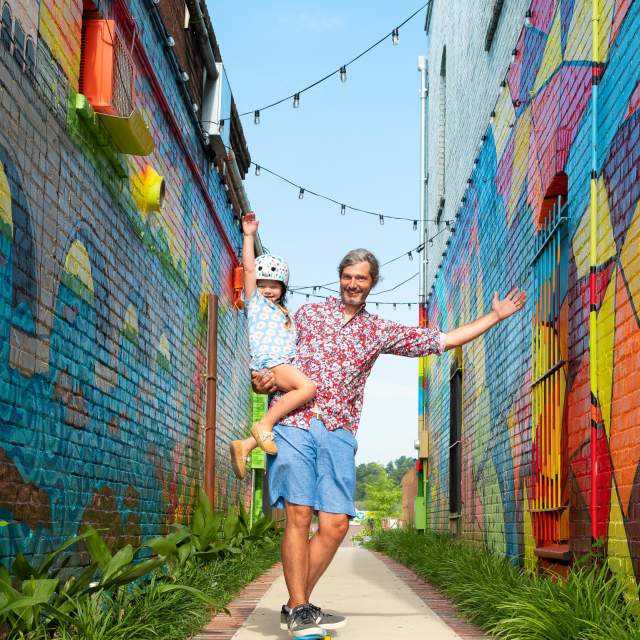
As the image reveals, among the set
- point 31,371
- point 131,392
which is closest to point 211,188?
point 131,392

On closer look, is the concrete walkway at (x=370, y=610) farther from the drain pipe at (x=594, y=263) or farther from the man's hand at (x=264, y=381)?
the man's hand at (x=264, y=381)

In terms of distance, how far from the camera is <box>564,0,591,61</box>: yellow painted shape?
5.56 meters

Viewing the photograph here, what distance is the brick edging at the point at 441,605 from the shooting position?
5027 millimetres

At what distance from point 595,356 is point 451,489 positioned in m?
8.01

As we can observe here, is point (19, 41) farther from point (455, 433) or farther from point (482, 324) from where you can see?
point (455, 433)

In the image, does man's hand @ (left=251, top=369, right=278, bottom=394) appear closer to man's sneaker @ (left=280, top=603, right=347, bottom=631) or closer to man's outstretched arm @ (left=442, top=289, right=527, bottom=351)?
man's outstretched arm @ (left=442, top=289, right=527, bottom=351)

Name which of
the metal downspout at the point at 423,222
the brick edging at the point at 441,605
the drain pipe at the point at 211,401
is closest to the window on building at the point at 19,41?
the brick edging at the point at 441,605

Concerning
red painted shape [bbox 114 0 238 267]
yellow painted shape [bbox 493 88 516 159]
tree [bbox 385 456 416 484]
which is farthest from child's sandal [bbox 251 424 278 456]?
tree [bbox 385 456 416 484]

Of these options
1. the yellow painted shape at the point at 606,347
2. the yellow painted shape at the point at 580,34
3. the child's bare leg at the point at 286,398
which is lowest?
the child's bare leg at the point at 286,398

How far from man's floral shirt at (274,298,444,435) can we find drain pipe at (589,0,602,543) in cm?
88

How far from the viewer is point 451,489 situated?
12.9 metres

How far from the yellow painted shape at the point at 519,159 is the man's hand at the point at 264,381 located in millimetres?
3674

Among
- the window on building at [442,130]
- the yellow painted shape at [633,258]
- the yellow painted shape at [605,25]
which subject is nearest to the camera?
the yellow painted shape at [633,258]

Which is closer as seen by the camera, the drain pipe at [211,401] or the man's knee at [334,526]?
the man's knee at [334,526]
